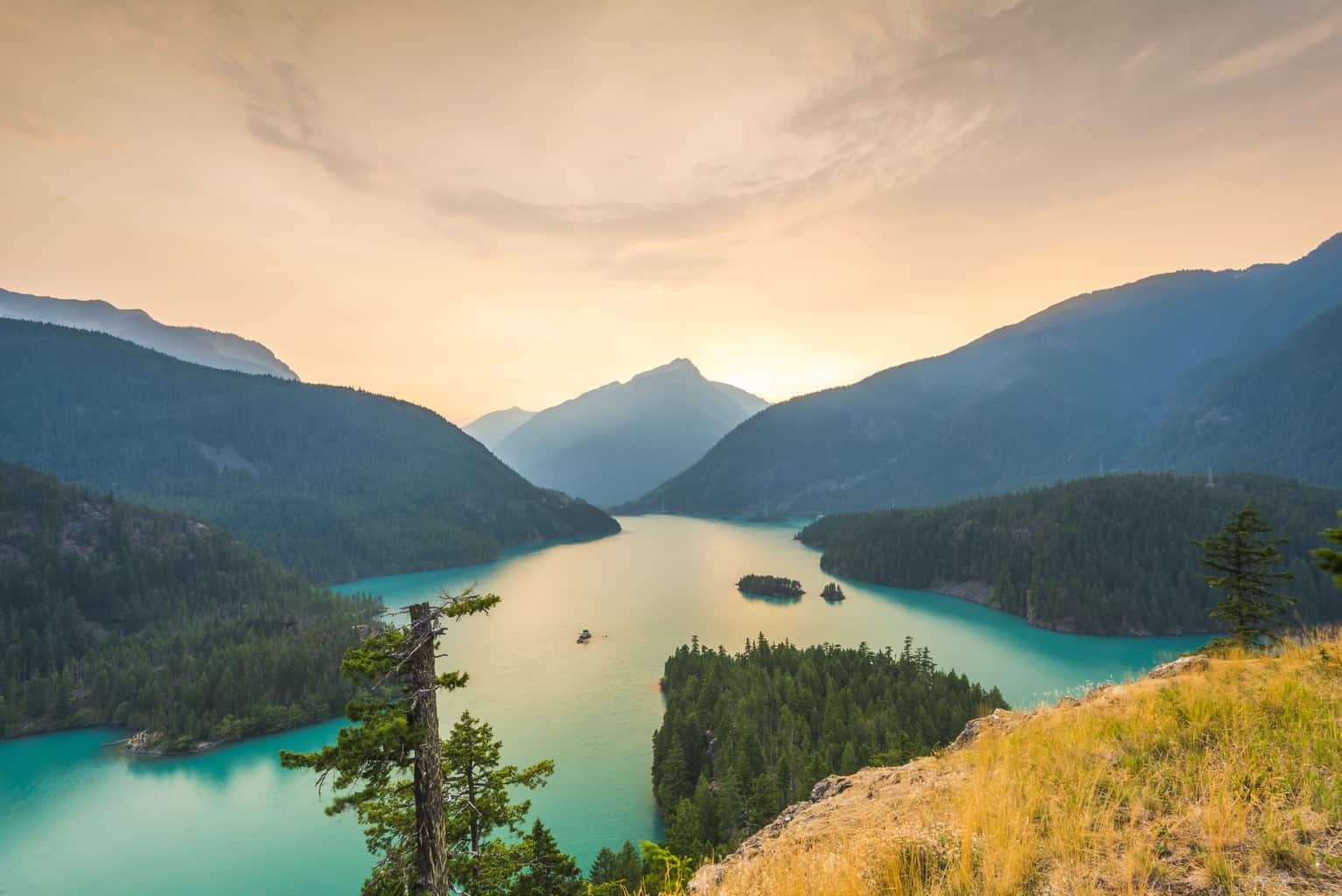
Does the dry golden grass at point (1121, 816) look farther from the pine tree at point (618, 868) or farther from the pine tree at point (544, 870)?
the pine tree at point (618, 868)

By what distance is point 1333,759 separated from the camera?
23.9 feet

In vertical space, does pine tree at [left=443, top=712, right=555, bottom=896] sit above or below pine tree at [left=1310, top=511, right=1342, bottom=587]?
below

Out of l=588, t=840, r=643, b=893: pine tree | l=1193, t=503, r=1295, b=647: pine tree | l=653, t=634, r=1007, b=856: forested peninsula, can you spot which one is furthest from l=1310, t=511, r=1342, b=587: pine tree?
l=588, t=840, r=643, b=893: pine tree

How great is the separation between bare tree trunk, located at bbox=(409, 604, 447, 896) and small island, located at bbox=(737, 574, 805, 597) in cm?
11484

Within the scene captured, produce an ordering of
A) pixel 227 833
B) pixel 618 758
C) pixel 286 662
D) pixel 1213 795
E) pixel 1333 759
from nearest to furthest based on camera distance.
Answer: pixel 1213 795, pixel 1333 759, pixel 227 833, pixel 618 758, pixel 286 662

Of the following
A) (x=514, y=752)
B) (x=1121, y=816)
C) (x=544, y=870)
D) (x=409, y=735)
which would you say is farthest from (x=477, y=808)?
(x=514, y=752)

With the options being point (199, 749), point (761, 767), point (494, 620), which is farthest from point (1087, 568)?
point (199, 749)

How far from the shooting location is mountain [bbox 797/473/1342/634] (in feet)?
303

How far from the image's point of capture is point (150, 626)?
86.8 metres

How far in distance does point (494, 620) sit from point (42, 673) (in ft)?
187

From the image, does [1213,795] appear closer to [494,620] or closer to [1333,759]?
[1333,759]

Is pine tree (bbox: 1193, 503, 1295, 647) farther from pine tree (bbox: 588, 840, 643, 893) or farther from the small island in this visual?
the small island

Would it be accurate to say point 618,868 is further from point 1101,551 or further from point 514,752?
point 1101,551

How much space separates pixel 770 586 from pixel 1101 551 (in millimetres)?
60655
